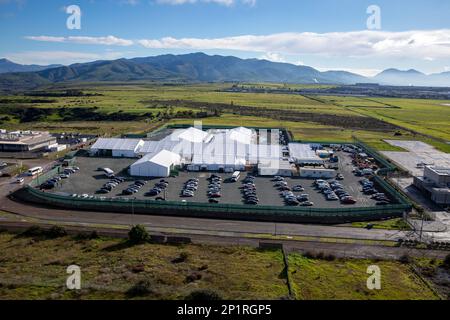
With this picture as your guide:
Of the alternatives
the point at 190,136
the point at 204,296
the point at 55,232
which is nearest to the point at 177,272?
the point at 204,296

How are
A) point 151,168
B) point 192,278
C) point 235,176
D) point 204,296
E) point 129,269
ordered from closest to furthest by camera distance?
point 204,296 → point 192,278 → point 129,269 → point 235,176 → point 151,168

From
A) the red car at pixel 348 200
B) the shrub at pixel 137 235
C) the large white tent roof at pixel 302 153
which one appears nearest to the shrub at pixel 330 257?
the red car at pixel 348 200

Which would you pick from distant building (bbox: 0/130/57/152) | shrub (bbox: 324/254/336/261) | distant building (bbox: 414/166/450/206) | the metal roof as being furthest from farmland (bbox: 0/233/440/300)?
distant building (bbox: 0/130/57/152)

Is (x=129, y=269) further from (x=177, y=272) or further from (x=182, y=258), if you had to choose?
(x=182, y=258)

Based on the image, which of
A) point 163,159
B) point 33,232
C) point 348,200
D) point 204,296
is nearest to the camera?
point 204,296
